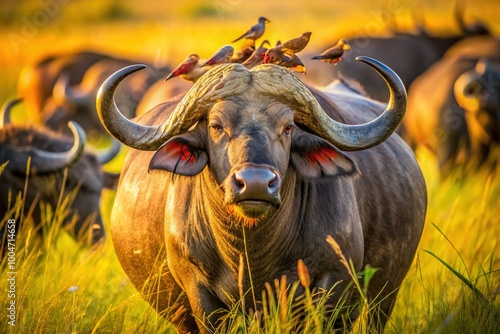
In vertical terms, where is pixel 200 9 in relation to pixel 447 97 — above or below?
below

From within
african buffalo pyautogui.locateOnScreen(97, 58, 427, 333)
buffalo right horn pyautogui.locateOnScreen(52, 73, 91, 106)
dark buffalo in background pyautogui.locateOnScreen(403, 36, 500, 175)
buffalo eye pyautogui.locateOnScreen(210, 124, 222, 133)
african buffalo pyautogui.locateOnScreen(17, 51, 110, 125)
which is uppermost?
buffalo eye pyautogui.locateOnScreen(210, 124, 222, 133)

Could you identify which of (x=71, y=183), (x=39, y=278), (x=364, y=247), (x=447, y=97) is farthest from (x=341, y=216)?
(x=447, y=97)

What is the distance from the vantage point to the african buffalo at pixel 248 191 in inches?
175

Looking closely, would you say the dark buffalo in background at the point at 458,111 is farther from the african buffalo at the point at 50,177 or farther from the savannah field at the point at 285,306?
the african buffalo at the point at 50,177

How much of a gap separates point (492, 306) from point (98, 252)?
3238 millimetres

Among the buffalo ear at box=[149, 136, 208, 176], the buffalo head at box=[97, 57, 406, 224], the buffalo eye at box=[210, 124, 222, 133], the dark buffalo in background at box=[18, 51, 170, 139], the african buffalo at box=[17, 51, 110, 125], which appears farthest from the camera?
the african buffalo at box=[17, 51, 110, 125]

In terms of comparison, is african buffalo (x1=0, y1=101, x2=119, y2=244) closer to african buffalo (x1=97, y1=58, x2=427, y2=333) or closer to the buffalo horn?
african buffalo (x1=97, y1=58, x2=427, y2=333)

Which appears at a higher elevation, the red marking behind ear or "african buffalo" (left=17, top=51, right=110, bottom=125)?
the red marking behind ear

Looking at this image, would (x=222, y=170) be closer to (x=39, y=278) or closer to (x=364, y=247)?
(x=364, y=247)

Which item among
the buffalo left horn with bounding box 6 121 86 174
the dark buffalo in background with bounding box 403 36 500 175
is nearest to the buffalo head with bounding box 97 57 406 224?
the buffalo left horn with bounding box 6 121 86 174

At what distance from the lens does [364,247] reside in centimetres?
541

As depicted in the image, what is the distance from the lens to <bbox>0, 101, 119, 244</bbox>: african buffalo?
7.13 m

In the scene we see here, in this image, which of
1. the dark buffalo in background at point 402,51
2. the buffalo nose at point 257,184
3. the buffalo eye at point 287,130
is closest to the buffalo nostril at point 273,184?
the buffalo nose at point 257,184

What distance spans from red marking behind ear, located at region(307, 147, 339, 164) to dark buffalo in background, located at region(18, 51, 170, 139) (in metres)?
11.0
